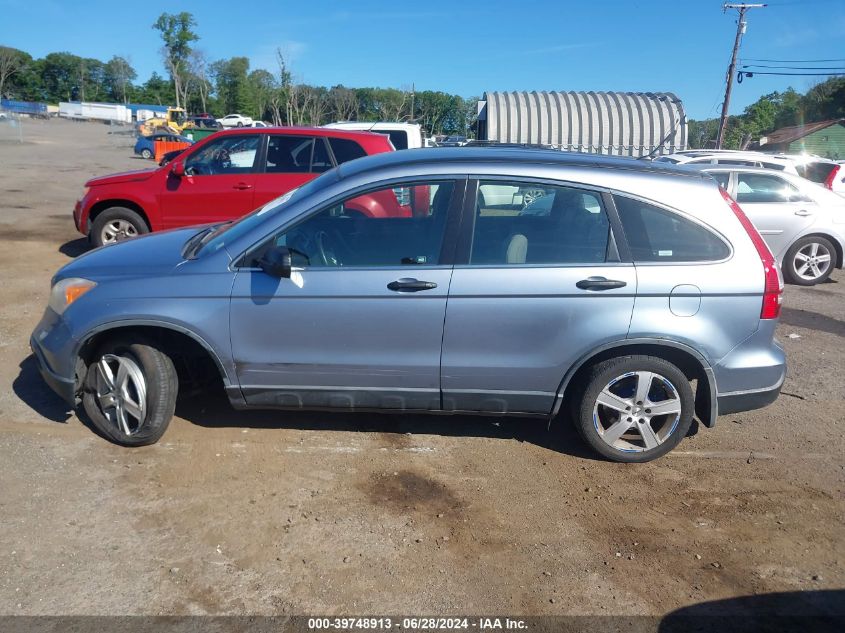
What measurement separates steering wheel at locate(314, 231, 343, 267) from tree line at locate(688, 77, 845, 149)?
42718 millimetres

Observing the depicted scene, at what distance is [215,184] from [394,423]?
509 centimetres

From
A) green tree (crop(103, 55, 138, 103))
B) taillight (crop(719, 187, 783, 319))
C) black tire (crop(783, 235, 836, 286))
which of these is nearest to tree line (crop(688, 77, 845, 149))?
black tire (crop(783, 235, 836, 286))

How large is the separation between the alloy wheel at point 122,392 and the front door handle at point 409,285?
163cm

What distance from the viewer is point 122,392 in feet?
13.5

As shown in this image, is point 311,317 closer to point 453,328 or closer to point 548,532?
point 453,328

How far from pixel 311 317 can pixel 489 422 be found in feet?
5.11

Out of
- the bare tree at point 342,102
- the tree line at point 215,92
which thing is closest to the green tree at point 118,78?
the tree line at point 215,92

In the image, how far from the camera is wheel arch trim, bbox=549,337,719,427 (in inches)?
156

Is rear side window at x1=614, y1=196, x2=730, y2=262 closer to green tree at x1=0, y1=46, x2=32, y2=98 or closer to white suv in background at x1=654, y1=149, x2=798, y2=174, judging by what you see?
white suv in background at x1=654, y1=149, x2=798, y2=174

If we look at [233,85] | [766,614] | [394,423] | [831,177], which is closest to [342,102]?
[233,85]

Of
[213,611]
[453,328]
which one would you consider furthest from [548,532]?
[213,611]

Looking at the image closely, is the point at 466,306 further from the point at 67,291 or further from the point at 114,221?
the point at 114,221

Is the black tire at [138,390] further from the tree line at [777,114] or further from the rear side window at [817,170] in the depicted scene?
the tree line at [777,114]

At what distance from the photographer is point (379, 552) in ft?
10.9
